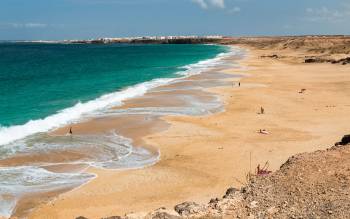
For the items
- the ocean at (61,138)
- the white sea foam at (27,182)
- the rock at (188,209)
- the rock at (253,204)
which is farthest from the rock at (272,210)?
the white sea foam at (27,182)

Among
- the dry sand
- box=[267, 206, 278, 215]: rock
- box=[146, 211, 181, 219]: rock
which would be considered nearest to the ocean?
the dry sand

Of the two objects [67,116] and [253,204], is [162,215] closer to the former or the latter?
[253,204]

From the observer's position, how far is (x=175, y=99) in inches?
1467

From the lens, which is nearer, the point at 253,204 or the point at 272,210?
the point at 272,210

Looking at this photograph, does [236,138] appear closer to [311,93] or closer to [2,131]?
[2,131]

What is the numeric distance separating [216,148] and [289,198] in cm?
1049

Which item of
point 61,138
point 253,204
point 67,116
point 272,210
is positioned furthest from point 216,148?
point 67,116

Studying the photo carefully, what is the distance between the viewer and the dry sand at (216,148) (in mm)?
15656

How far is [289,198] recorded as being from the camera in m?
11.3

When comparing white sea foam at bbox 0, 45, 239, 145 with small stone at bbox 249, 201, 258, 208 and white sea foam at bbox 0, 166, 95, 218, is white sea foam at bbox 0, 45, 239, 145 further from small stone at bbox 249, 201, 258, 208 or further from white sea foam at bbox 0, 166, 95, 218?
small stone at bbox 249, 201, 258, 208

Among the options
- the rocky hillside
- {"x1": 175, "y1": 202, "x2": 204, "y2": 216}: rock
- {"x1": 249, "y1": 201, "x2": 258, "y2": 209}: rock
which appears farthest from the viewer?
{"x1": 249, "y1": 201, "x2": 258, "y2": 209}: rock

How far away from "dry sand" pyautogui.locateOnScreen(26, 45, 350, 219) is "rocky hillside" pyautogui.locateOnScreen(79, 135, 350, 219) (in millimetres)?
3726

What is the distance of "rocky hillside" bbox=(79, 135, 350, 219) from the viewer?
10656mm

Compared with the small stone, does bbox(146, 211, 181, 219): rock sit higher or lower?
higher
